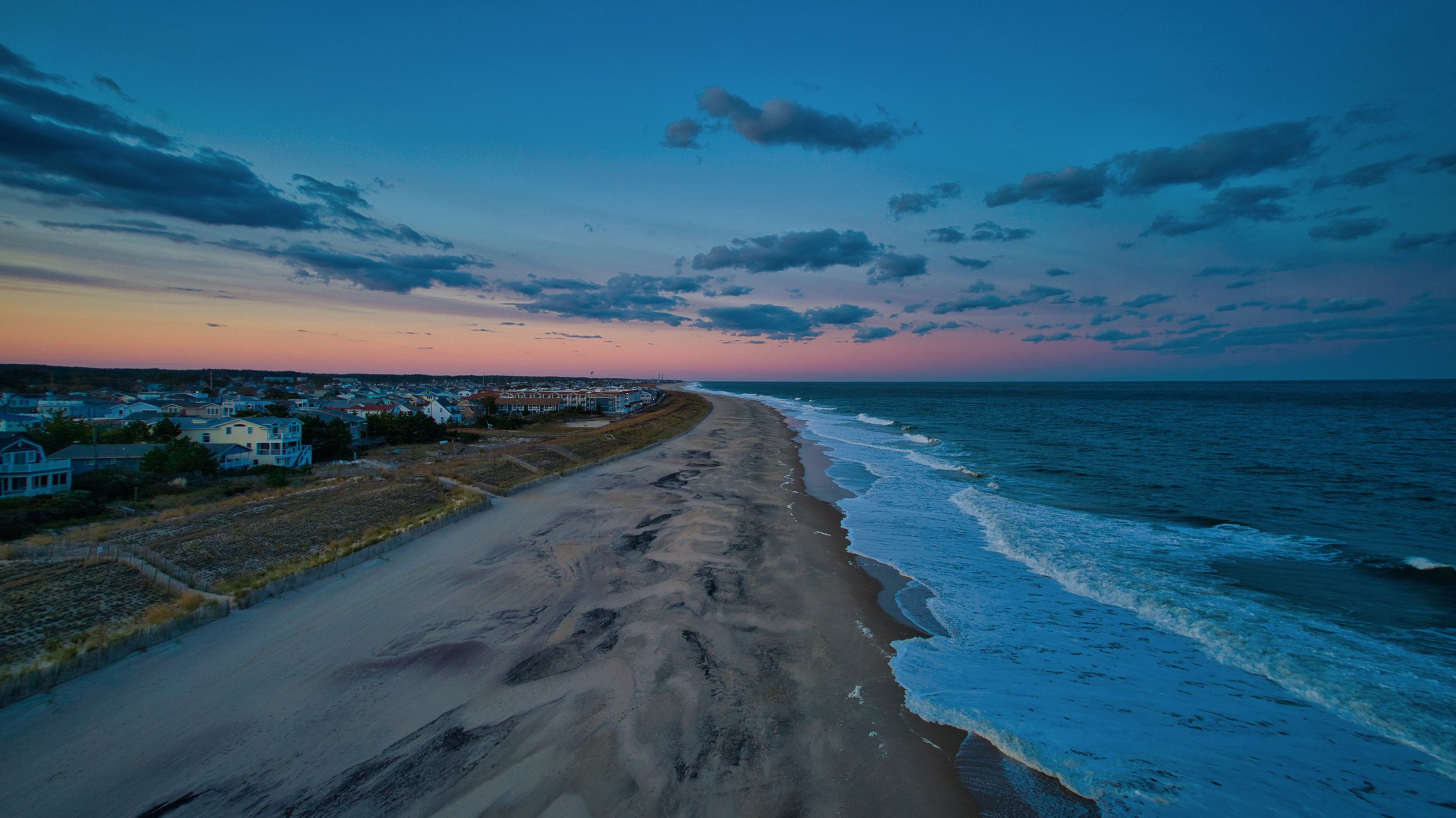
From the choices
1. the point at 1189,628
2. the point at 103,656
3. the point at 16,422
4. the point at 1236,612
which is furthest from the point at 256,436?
the point at 1236,612

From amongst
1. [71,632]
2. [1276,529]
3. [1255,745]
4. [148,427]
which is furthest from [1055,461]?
[148,427]

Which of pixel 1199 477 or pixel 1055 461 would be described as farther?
pixel 1055 461

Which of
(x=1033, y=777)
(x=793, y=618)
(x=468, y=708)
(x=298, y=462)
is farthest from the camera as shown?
(x=298, y=462)

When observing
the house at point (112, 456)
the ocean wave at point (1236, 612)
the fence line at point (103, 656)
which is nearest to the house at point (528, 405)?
the house at point (112, 456)

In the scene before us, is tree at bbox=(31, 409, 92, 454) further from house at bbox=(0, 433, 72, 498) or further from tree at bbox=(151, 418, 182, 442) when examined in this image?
house at bbox=(0, 433, 72, 498)

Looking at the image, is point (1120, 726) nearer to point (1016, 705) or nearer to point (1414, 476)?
point (1016, 705)

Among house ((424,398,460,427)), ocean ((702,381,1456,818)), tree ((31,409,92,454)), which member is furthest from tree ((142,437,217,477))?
ocean ((702,381,1456,818))

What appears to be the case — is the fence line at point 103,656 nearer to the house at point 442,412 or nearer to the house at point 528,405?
the house at point 442,412
